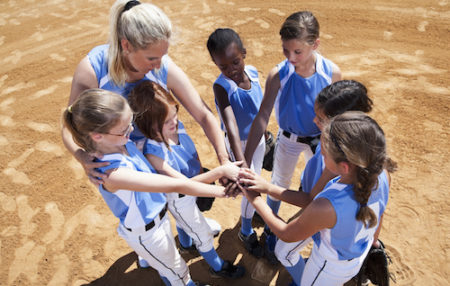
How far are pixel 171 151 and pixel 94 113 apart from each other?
2.25ft

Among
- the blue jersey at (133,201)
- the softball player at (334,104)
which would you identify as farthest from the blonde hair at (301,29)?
the blue jersey at (133,201)

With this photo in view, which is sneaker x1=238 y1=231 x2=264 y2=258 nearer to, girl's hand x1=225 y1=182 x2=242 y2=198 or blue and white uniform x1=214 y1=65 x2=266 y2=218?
blue and white uniform x1=214 y1=65 x2=266 y2=218

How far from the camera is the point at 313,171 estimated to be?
93.4 inches

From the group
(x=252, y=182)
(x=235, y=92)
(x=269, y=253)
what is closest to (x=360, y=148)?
(x=252, y=182)

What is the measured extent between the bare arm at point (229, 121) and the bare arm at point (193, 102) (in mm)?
101

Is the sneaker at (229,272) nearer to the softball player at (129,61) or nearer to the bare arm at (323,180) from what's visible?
the bare arm at (323,180)

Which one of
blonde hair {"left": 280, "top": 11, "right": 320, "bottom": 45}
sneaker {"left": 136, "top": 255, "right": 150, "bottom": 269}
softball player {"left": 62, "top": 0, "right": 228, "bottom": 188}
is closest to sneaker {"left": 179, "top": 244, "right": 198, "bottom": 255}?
sneaker {"left": 136, "top": 255, "right": 150, "bottom": 269}

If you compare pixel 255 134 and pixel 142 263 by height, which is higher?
pixel 255 134

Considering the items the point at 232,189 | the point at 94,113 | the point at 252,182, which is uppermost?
the point at 94,113

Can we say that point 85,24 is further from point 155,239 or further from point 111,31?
point 155,239

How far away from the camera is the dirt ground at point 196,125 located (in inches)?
137

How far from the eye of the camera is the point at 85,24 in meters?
7.96

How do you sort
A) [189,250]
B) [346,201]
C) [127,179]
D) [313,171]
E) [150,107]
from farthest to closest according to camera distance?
[189,250]
[313,171]
[150,107]
[127,179]
[346,201]

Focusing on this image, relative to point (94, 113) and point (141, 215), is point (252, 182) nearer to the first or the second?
point (141, 215)
